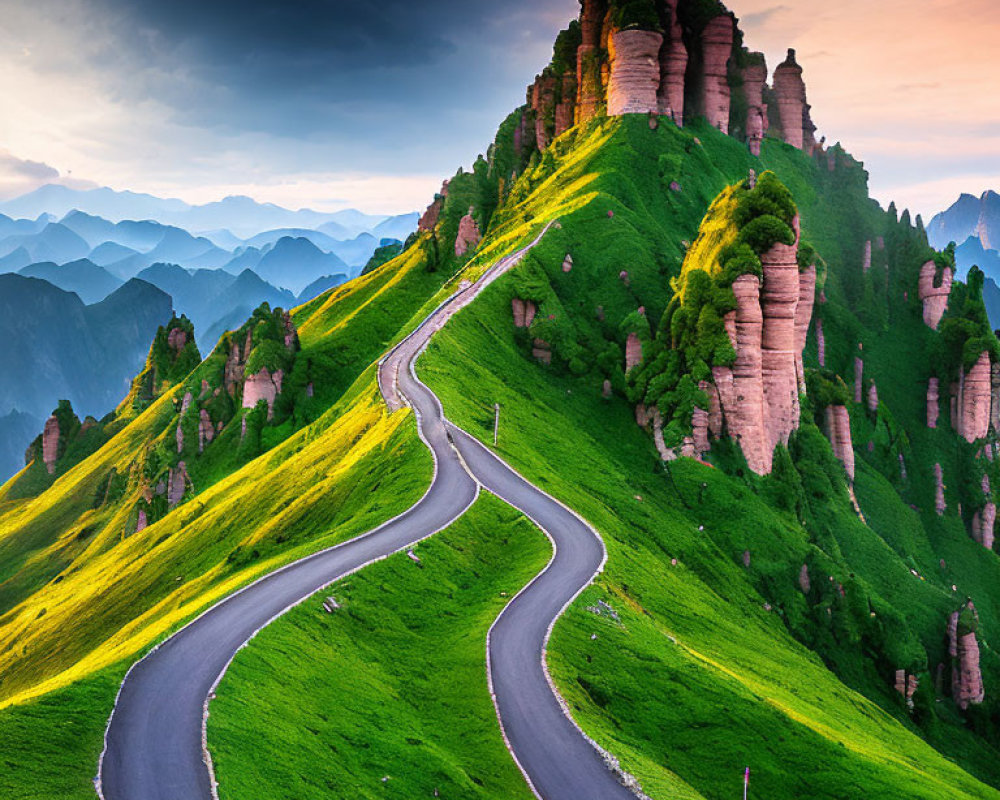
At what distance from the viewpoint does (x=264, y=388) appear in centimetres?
14525

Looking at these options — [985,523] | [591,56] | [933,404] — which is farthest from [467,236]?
[985,523]

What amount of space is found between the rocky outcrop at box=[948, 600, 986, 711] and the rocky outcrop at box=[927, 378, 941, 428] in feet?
222

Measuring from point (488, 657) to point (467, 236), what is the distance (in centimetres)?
15142

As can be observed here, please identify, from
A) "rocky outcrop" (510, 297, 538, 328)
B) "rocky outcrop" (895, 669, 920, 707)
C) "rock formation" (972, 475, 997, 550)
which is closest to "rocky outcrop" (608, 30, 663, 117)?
"rocky outcrop" (510, 297, 538, 328)

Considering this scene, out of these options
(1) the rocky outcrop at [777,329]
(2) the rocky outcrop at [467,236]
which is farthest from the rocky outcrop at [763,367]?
(2) the rocky outcrop at [467,236]

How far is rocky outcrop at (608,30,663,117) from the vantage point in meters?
166

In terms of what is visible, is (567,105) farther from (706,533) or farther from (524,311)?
(706,533)

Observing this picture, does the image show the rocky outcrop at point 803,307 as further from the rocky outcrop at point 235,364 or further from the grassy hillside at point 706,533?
the rocky outcrop at point 235,364

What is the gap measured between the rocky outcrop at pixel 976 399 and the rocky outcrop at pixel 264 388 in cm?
14687

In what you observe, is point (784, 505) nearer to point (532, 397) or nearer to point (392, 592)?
point (532, 397)

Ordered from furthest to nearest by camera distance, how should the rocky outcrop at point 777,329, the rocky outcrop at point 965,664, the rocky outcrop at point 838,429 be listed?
the rocky outcrop at point 838,429 → the rocky outcrop at point 777,329 → the rocky outcrop at point 965,664

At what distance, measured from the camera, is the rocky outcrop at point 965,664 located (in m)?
106

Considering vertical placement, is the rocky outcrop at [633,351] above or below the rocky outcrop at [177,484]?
above

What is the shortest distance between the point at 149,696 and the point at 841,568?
294ft
